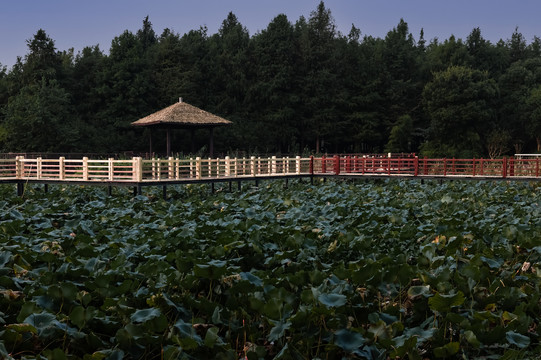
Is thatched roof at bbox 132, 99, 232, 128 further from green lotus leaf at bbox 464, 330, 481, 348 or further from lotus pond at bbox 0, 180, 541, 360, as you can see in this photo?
green lotus leaf at bbox 464, 330, 481, 348

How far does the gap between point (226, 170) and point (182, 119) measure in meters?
10.5

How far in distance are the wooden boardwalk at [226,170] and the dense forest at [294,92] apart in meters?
20.5

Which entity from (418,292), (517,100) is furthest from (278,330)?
(517,100)

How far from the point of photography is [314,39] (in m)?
53.3

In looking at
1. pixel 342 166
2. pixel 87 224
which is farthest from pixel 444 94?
pixel 87 224

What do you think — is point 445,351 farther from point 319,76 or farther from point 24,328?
point 319,76

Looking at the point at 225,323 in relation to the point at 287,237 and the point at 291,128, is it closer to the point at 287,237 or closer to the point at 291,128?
the point at 287,237

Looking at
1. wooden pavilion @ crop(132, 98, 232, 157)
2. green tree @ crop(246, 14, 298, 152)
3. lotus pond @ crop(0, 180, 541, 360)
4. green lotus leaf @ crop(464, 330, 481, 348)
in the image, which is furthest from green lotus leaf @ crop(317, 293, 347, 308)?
green tree @ crop(246, 14, 298, 152)

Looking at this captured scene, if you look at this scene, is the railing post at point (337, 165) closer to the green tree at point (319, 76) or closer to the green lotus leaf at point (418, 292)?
the green lotus leaf at point (418, 292)

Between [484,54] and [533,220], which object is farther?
[484,54]

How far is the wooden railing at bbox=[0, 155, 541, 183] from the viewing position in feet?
60.3

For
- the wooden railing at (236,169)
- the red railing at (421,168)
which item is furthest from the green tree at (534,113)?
the wooden railing at (236,169)

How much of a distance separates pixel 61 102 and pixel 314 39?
22458 millimetres

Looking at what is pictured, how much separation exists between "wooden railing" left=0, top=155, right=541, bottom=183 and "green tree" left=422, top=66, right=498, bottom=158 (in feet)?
80.2
